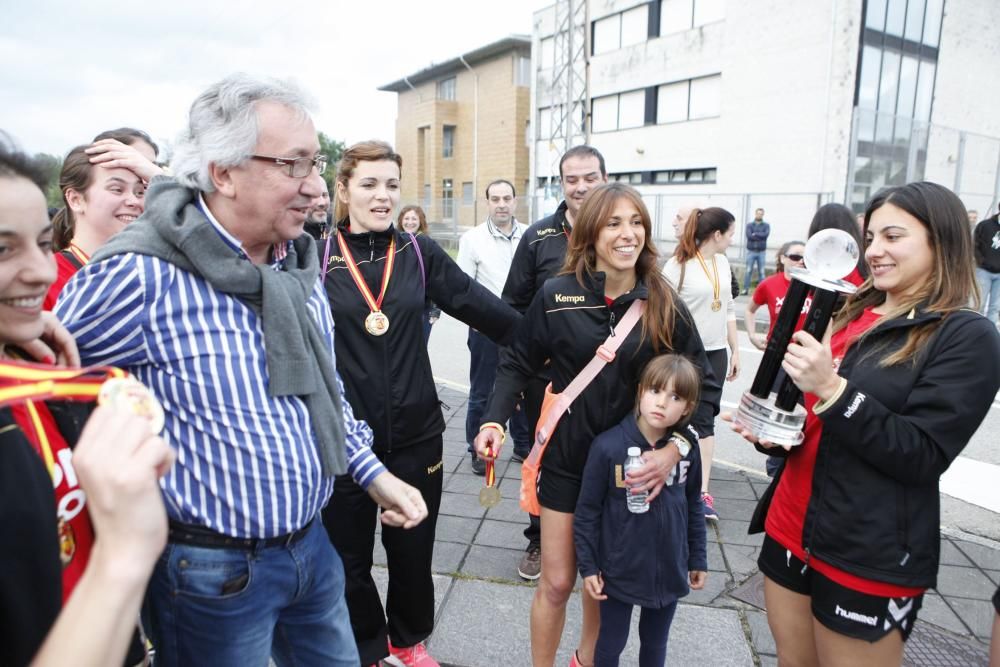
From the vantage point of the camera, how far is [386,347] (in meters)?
2.65

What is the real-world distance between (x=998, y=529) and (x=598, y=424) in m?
3.29

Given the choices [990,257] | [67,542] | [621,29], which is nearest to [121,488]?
[67,542]

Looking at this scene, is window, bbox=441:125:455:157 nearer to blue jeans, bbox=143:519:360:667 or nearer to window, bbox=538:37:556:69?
window, bbox=538:37:556:69

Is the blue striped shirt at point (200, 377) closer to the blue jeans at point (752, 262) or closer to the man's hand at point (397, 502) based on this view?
the man's hand at point (397, 502)

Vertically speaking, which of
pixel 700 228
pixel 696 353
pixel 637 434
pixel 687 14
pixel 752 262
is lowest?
pixel 752 262

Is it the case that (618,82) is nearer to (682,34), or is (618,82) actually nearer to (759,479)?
(682,34)

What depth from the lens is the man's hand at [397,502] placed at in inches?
77.0

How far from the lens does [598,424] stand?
101 inches

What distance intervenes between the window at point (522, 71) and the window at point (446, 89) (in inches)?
263

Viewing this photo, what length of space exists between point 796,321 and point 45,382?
179 cm

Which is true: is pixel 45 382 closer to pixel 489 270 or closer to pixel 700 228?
pixel 700 228

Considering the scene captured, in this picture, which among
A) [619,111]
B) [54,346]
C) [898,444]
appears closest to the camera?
[54,346]

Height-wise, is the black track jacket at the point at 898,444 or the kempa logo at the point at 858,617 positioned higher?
the black track jacket at the point at 898,444

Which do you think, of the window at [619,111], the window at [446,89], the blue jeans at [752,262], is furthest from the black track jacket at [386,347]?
the window at [446,89]
